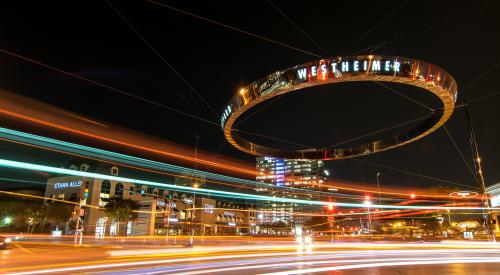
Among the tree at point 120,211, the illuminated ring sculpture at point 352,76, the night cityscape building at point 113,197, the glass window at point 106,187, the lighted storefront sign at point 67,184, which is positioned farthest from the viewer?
the glass window at point 106,187

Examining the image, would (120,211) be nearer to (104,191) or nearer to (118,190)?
(104,191)

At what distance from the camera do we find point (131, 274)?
487 inches

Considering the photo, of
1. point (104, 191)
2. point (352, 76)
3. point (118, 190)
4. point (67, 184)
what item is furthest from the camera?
point (118, 190)

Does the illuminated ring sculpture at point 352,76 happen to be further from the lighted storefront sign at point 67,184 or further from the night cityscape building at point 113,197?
the lighted storefront sign at point 67,184

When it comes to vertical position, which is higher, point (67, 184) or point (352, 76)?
point (67, 184)

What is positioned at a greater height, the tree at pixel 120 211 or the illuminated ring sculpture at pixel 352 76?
the illuminated ring sculpture at pixel 352 76

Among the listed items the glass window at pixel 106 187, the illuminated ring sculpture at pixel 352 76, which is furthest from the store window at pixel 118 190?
the illuminated ring sculpture at pixel 352 76

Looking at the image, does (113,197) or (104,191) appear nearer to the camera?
(113,197)

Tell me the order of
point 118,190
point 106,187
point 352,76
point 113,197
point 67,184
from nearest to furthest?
point 352,76
point 113,197
point 106,187
point 67,184
point 118,190

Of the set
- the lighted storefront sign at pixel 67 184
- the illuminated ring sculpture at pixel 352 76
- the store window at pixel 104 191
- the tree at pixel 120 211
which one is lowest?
the tree at pixel 120 211

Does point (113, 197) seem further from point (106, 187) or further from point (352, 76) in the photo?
point (352, 76)

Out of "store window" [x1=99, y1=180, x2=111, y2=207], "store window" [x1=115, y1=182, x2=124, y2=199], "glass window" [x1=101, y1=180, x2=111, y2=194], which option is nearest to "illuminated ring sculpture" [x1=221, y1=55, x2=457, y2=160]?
"store window" [x1=99, y1=180, x2=111, y2=207]

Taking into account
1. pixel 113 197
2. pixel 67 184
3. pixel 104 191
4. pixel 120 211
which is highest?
pixel 67 184

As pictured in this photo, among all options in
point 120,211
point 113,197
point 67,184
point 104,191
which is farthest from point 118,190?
point 120,211
